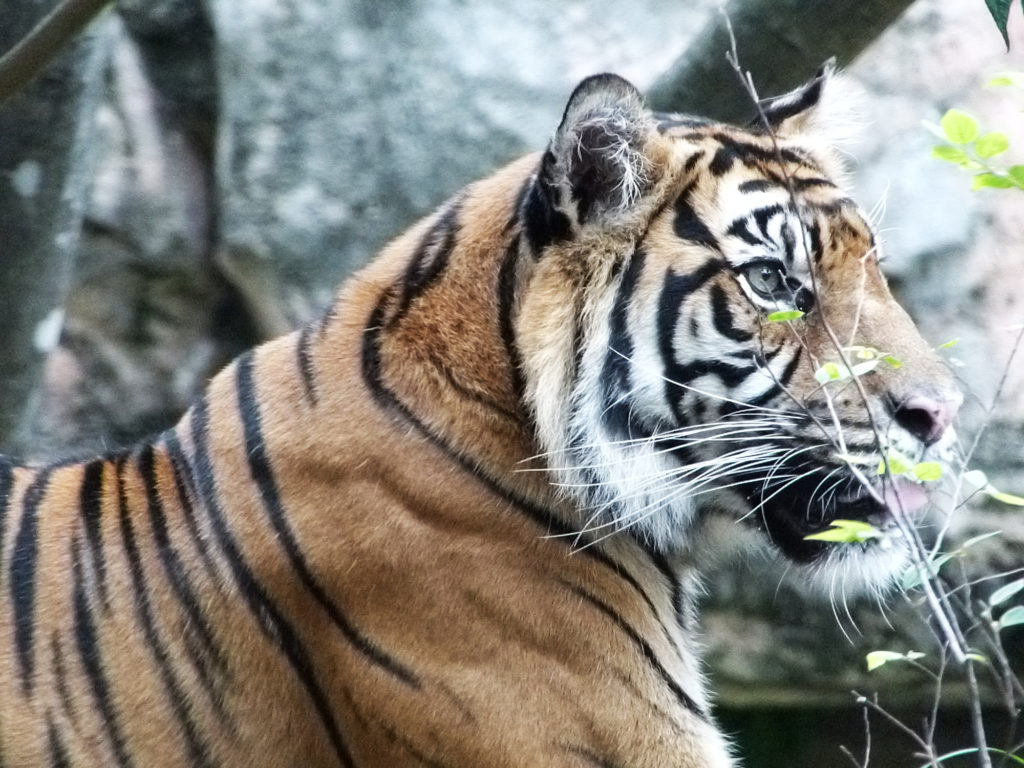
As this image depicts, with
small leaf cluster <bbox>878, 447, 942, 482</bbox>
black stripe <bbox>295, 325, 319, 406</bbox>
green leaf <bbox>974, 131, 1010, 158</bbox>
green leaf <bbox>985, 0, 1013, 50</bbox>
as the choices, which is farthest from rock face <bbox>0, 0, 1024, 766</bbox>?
green leaf <bbox>985, 0, 1013, 50</bbox>

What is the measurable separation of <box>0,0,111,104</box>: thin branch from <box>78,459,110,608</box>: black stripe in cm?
97

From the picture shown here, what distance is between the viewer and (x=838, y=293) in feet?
8.08

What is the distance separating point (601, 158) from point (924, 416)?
2.50 ft

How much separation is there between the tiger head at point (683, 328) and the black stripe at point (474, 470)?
0.05m

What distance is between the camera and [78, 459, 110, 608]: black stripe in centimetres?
261

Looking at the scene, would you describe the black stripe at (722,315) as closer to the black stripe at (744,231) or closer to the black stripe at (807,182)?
the black stripe at (744,231)

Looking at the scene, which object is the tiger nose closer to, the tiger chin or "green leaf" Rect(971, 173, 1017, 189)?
the tiger chin

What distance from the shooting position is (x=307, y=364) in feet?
8.69

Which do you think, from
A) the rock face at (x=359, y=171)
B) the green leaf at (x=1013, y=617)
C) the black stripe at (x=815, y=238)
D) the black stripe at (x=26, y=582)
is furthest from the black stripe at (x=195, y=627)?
the rock face at (x=359, y=171)

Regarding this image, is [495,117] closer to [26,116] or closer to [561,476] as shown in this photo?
[26,116]

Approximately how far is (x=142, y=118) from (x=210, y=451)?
132 inches

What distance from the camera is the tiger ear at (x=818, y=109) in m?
2.88

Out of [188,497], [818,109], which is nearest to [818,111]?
[818,109]

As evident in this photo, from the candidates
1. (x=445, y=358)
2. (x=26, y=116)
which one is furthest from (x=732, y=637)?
(x=26, y=116)
